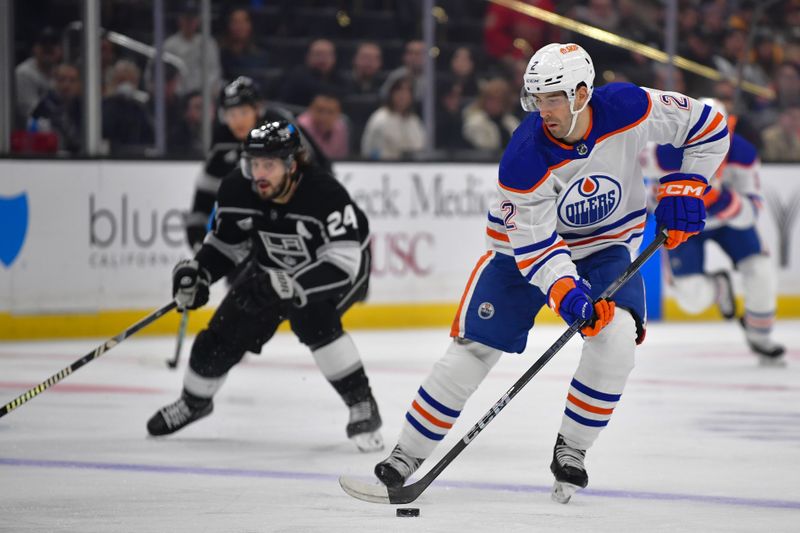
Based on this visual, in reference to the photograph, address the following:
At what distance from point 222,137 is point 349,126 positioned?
2.30 m

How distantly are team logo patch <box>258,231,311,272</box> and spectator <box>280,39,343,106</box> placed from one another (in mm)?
3666

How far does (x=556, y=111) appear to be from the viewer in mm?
3293

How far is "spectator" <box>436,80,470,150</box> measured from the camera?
823 centimetres

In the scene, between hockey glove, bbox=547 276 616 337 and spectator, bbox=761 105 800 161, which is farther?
spectator, bbox=761 105 800 161

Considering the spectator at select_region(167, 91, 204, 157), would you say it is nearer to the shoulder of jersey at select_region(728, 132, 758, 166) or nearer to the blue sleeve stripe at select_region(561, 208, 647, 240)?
the shoulder of jersey at select_region(728, 132, 758, 166)

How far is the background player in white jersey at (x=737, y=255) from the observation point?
634 centimetres

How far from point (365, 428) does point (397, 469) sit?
80 cm

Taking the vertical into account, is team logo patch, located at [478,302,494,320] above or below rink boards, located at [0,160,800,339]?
above

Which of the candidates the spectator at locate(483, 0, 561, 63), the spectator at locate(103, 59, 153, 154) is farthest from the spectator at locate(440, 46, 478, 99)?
the spectator at locate(103, 59, 153, 154)

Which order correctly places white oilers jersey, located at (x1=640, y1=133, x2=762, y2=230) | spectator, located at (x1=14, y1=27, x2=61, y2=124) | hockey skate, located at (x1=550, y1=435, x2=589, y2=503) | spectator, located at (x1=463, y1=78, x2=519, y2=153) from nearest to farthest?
1. hockey skate, located at (x1=550, y1=435, x2=589, y2=503)
2. white oilers jersey, located at (x1=640, y1=133, x2=762, y2=230)
3. spectator, located at (x1=14, y1=27, x2=61, y2=124)
4. spectator, located at (x1=463, y1=78, x2=519, y2=153)

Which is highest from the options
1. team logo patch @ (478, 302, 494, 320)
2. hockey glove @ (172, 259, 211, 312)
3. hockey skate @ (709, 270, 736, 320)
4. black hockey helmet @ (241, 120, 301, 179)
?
black hockey helmet @ (241, 120, 301, 179)

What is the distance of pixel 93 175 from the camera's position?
283 inches

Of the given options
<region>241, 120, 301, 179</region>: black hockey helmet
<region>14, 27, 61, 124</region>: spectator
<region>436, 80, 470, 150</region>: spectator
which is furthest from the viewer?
<region>436, 80, 470, 150</region>: spectator

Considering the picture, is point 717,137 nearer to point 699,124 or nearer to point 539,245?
point 699,124
